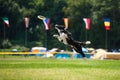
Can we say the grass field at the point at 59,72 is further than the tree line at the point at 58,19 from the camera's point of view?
No

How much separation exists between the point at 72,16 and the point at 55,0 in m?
11.1

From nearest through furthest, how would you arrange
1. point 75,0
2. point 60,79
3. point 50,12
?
1. point 60,79
2. point 75,0
3. point 50,12

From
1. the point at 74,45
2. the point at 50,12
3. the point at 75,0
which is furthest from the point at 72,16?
the point at 74,45

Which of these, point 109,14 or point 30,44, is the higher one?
point 109,14


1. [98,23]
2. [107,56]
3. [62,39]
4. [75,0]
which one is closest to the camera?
[62,39]

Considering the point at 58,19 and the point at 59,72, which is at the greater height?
the point at 59,72

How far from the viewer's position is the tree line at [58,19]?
6956cm

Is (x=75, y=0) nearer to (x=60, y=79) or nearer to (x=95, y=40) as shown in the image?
(x=95, y=40)

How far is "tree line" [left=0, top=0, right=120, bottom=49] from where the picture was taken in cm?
6956

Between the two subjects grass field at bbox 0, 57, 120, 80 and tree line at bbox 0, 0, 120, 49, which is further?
tree line at bbox 0, 0, 120, 49

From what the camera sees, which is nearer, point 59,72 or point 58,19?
point 59,72

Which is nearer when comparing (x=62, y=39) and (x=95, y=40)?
(x=62, y=39)

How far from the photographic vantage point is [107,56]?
4184 centimetres

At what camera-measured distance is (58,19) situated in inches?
3184
